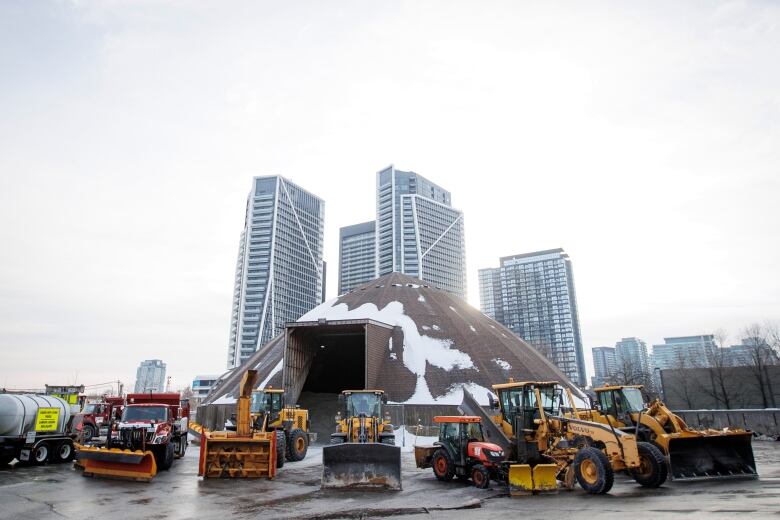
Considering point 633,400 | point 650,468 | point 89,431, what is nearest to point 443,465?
point 650,468

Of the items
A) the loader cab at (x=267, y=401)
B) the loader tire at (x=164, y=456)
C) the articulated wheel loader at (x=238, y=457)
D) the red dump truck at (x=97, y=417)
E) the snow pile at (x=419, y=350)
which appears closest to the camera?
the articulated wheel loader at (x=238, y=457)

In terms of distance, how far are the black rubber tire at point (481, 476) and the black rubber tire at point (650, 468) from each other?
3782mm

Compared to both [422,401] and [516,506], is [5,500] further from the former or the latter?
[422,401]

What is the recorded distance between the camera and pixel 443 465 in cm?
1416

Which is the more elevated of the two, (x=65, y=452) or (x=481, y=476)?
(x=65, y=452)

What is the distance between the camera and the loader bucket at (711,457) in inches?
485

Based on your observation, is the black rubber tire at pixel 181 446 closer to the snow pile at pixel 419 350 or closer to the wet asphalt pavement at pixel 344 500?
the wet asphalt pavement at pixel 344 500

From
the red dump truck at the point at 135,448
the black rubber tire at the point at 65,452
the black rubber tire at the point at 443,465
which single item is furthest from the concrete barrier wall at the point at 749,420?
the black rubber tire at the point at 65,452

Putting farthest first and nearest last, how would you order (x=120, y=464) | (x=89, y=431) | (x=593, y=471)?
(x=89, y=431)
(x=120, y=464)
(x=593, y=471)

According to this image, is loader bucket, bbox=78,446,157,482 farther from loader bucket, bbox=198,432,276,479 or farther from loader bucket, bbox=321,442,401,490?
loader bucket, bbox=321,442,401,490

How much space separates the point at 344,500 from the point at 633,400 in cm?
1003

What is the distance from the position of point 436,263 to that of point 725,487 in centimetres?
16075

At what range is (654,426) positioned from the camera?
13.4 meters

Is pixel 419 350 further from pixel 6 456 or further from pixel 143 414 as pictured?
pixel 6 456
